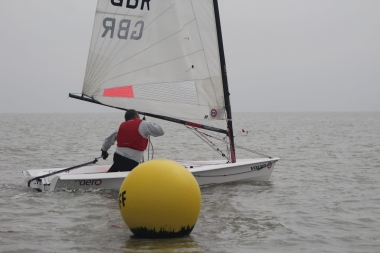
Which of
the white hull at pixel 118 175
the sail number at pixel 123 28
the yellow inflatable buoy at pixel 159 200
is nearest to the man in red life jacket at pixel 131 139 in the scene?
the white hull at pixel 118 175

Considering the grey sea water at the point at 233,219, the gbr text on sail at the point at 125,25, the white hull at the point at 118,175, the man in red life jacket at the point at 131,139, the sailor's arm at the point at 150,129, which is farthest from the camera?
the gbr text on sail at the point at 125,25

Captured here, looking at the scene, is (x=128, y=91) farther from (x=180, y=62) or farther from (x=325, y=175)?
(x=325, y=175)

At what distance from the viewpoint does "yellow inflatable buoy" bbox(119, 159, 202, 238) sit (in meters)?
5.55

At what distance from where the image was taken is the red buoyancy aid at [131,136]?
8680mm

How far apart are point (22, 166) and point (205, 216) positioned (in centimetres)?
768

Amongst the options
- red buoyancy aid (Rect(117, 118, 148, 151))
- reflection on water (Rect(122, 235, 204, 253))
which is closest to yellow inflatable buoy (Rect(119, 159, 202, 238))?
reflection on water (Rect(122, 235, 204, 253))

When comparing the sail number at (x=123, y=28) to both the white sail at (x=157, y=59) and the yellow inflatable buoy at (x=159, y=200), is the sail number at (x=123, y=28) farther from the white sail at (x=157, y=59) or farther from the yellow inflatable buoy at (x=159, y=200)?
the yellow inflatable buoy at (x=159, y=200)

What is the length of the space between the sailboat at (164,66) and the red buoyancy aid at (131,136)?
1.48 metres

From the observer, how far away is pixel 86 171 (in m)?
10.2

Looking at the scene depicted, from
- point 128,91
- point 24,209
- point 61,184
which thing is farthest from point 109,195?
point 128,91

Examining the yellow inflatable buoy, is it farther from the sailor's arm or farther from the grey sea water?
the sailor's arm

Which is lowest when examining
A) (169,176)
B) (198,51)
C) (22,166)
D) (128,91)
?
(22,166)

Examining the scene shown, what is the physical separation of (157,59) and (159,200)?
5.23 metres

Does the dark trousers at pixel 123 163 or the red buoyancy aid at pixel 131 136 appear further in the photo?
the dark trousers at pixel 123 163
